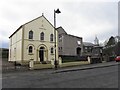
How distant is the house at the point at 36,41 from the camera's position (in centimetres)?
3490

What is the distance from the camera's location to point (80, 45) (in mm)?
55938

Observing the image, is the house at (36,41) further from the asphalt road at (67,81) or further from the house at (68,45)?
the asphalt road at (67,81)

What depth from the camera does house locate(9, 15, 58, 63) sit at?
34.9m

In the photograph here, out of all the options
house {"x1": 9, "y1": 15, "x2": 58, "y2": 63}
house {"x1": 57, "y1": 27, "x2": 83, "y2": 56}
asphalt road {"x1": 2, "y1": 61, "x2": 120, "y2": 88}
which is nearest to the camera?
asphalt road {"x1": 2, "y1": 61, "x2": 120, "y2": 88}

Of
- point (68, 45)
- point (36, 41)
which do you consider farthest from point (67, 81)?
point (68, 45)

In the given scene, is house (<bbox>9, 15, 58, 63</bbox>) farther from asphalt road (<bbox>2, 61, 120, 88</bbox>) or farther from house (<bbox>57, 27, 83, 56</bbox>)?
asphalt road (<bbox>2, 61, 120, 88</bbox>)

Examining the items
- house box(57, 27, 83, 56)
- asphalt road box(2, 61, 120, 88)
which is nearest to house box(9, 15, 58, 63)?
house box(57, 27, 83, 56)

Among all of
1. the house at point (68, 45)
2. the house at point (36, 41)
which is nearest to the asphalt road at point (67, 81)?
the house at point (36, 41)

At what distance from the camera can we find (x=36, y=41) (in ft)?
119

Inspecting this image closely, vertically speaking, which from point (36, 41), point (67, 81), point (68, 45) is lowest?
point (67, 81)

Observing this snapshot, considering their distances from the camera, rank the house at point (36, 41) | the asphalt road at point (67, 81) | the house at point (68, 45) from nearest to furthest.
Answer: the asphalt road at point (67, 81) < the house at point (36, 41) < the house at point (68, 45)

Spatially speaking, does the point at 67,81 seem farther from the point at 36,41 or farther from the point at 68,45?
the point at 68,45

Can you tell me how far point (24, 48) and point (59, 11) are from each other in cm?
1431

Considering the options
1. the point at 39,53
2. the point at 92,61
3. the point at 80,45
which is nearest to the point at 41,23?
the point at 39,53
